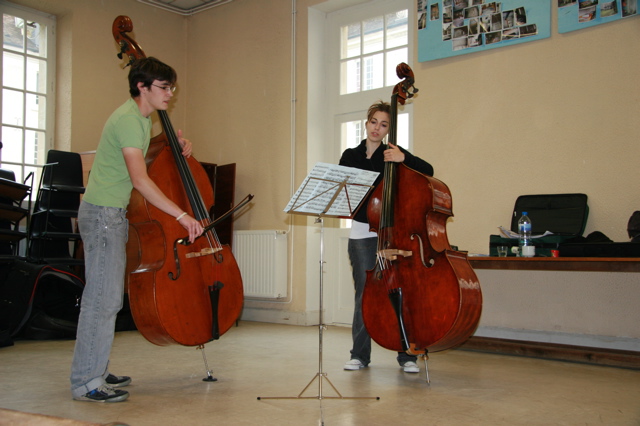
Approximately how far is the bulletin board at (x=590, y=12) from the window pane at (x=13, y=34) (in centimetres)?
480

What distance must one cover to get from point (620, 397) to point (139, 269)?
223 centimetres

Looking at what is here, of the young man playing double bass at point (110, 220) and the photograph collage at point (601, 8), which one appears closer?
the young man playing double bass at point (110, 220)

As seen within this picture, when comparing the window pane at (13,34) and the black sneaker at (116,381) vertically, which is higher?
the window pane at (13,34)

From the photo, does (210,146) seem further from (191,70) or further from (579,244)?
(579,244)

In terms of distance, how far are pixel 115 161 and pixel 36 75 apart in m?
4.02

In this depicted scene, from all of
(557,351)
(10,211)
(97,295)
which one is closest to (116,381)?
(97,295)

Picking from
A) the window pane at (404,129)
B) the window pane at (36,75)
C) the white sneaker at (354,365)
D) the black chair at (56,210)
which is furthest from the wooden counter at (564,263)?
the window pane at (36,75)

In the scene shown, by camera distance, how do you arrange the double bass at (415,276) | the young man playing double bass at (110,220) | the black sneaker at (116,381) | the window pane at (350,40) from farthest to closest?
the window pane at (350,40)
the black sneaker at (116,381)
the double bass at (415,276)
the young man playing double bass at (110,220)

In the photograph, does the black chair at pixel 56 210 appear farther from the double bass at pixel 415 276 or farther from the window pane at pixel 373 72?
the double bass at pixel 415 276

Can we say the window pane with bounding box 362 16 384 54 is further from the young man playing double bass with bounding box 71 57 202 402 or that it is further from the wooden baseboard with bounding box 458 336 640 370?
the young man playing double bass with bounding box 71 57 202 402

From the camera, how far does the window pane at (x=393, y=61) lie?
528 centimetres

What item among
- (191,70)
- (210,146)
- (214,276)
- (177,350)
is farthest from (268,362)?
(191,70)

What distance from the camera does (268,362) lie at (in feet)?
12.1

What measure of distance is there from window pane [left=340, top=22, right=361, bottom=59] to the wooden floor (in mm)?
2862
